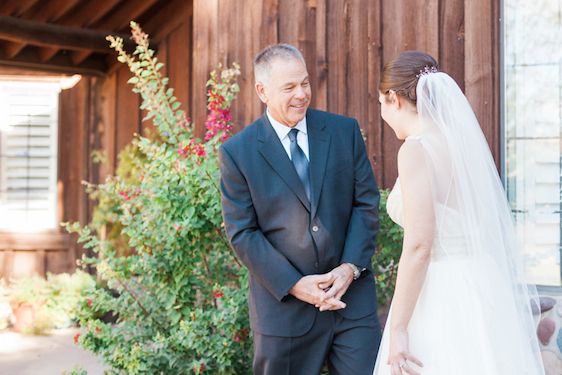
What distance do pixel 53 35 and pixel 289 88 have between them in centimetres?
539

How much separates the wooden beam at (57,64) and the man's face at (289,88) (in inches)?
230

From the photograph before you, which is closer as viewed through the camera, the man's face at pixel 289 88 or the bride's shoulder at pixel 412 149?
the bride's shoulder at pixel 412 149

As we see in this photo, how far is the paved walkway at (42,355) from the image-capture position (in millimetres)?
6281

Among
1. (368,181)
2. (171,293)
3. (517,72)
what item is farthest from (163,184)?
(517,72)

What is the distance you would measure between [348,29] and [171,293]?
1.85 m

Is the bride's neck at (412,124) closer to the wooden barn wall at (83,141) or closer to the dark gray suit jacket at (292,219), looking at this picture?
the dark gray suit jacket at (292,219)

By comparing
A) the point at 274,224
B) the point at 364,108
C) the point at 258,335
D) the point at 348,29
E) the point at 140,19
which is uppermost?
the point at 140,19

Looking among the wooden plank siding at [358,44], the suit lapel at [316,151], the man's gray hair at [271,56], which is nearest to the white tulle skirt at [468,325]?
the suit lapel at [316,151]

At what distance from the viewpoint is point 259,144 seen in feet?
10.8

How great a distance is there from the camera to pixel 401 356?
271 centimetres

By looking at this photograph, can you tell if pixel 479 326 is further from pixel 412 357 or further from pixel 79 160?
pixel 79 160

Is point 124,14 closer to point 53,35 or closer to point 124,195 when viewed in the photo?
point 53,35

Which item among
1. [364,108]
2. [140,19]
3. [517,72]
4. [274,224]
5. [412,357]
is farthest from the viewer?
[140,19]

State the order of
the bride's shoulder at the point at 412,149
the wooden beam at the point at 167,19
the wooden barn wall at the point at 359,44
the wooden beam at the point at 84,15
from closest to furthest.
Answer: the bride's shoulder at the point at 412,149, the wooden barn wall at the point at 359,44, the wooden beam at the point at 84,15, the wooden beam at the point at 167,19
